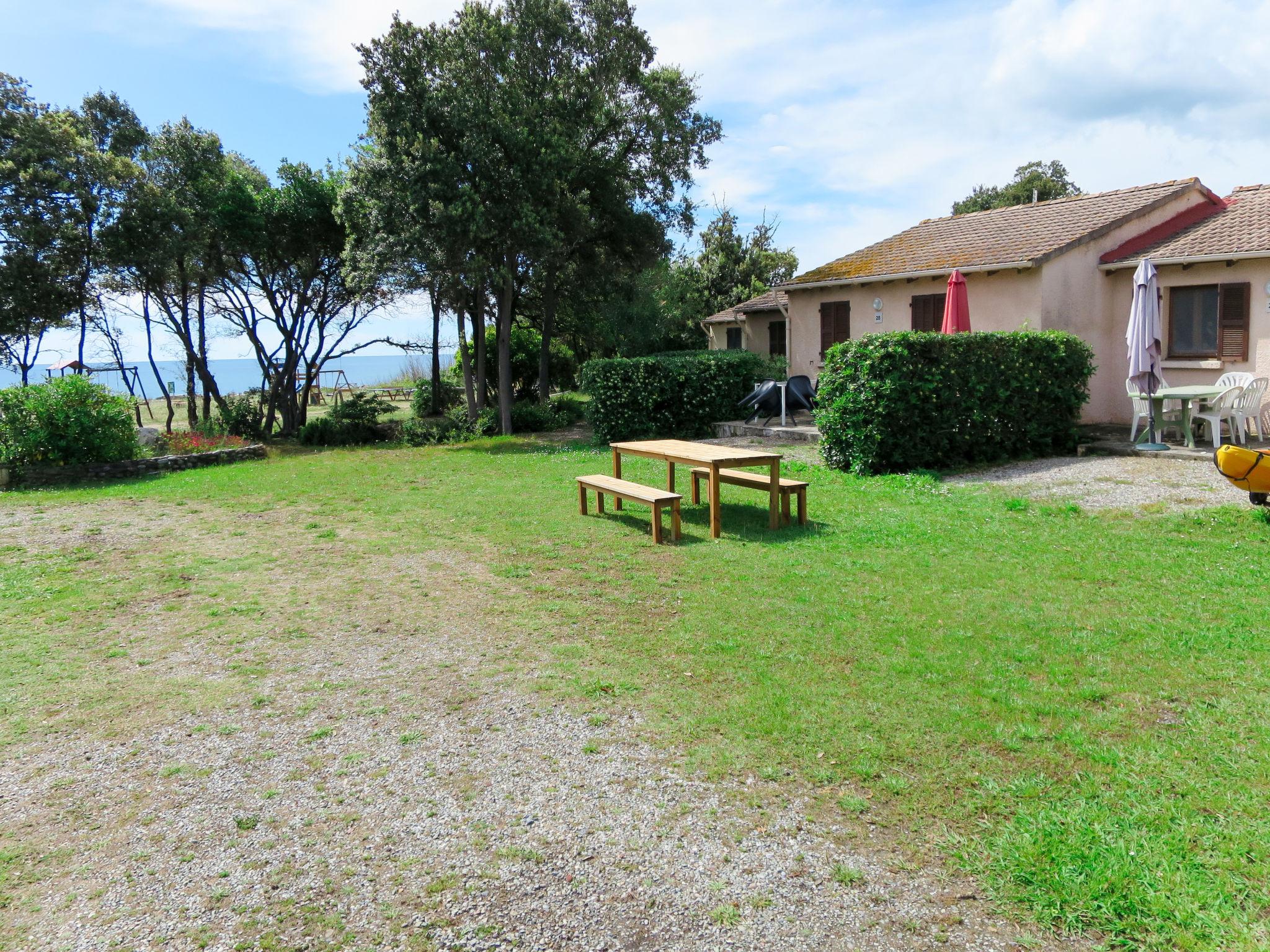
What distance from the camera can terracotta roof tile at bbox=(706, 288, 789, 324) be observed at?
25.8 m

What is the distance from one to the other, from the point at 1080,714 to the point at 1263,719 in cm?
78

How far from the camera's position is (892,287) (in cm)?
1739

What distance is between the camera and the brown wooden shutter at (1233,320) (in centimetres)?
1336

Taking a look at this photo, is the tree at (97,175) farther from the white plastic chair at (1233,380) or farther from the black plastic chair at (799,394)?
the white plastic chair at (1233,380)

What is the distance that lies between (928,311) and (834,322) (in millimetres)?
2333

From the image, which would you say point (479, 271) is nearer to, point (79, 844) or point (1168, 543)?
point (1168, 543)

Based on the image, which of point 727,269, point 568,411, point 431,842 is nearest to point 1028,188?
point 727,269

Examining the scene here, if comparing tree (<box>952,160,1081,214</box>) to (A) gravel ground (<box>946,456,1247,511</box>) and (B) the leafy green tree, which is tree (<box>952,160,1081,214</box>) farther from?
(A) gravel ground (<box>946,456,1247,511</box>)

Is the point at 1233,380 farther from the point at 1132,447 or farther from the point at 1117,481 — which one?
the point at 1117,481

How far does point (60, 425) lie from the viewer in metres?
13.9

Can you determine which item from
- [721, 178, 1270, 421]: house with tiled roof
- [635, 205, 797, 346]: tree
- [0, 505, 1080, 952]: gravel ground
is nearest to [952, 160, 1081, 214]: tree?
[635, 205, 797, 346]: tree

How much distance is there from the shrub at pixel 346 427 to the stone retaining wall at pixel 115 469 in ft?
17.0

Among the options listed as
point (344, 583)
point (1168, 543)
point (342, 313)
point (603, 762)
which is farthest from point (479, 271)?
point (603, 762)

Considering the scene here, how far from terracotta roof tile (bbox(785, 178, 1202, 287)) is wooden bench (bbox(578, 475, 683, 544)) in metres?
9.71
